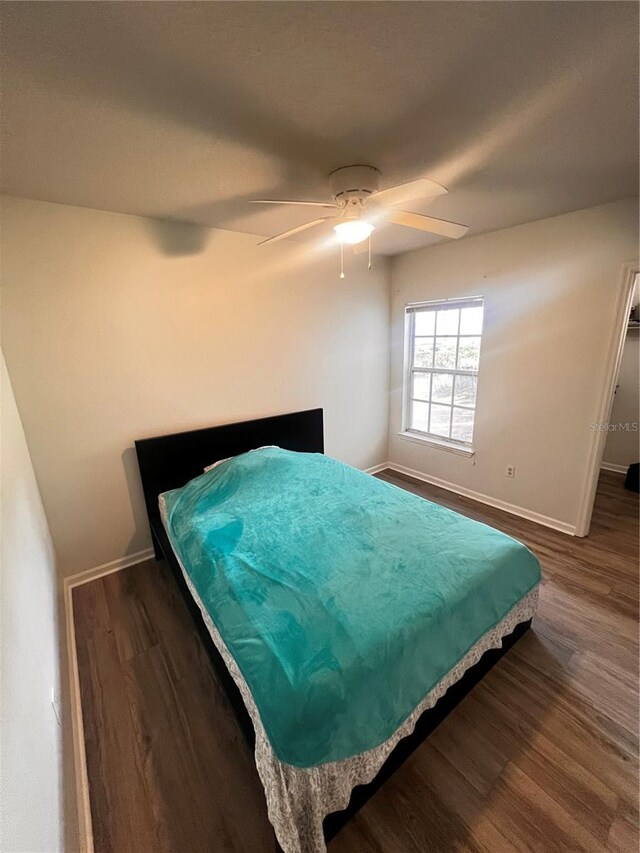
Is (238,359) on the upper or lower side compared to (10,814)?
upper

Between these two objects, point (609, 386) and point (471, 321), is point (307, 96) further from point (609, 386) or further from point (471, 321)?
point (609, 386)

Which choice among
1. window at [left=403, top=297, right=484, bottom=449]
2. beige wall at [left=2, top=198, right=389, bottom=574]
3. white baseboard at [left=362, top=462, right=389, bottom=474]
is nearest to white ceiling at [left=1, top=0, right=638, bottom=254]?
beige wall at [left=2, top=198, right=389, bottom=574]

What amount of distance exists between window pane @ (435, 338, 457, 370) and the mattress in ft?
5.89

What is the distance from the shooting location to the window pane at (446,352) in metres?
3.35

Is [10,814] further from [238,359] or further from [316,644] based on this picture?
[238,359]

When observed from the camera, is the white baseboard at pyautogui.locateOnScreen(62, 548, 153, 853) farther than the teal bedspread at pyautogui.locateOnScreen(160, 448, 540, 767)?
Yes

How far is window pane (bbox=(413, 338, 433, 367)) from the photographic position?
140 inches

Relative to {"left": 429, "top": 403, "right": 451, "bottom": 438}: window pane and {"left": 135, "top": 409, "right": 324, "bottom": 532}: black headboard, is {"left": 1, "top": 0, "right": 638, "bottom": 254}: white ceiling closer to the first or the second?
{"left": 135, "top": 409, "right": 324, "bottom": 532}: black headboard

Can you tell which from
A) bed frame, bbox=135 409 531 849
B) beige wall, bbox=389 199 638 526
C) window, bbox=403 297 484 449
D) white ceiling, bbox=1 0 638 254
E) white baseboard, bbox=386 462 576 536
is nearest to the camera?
white ceiling, bbox=1 0 638 254

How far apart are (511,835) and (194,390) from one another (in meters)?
2.74

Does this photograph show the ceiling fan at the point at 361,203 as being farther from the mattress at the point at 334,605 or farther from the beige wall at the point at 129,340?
the mattress at the point at 334,605

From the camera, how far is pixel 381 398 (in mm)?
3875

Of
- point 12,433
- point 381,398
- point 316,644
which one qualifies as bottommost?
point 316,644

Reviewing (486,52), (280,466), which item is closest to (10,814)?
(280,466)
